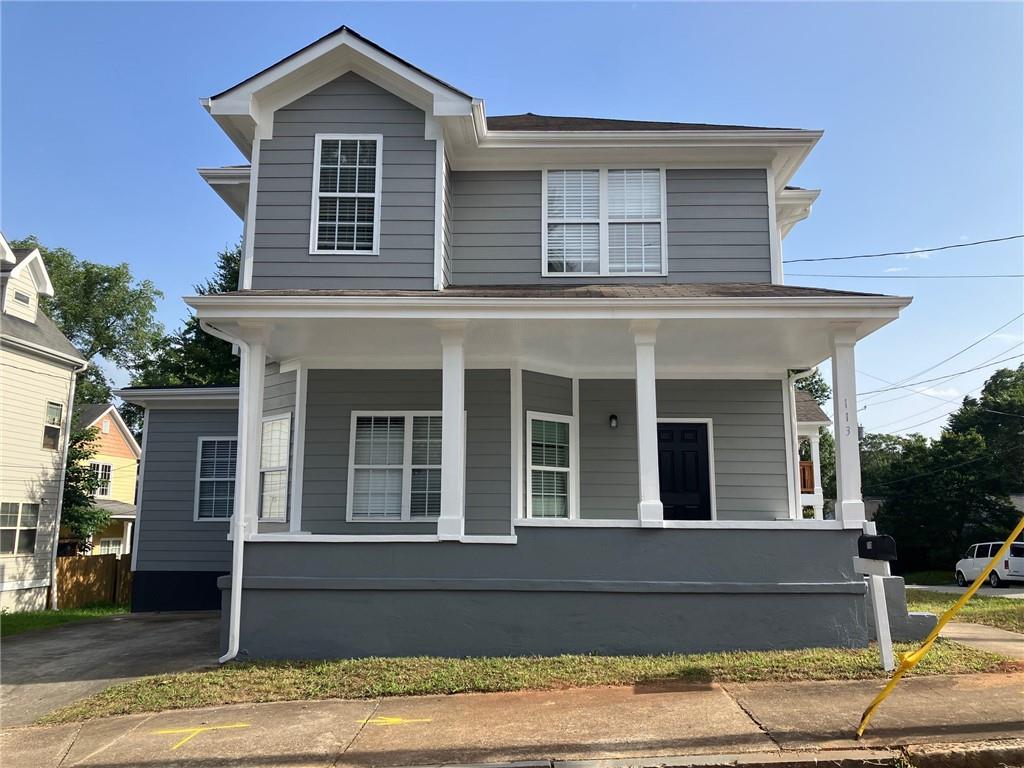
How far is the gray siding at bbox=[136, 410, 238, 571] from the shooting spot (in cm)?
1370

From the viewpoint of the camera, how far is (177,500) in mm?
13844

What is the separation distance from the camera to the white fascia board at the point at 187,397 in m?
13.8

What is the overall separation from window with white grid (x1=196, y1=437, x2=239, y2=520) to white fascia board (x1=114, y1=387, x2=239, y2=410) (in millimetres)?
643

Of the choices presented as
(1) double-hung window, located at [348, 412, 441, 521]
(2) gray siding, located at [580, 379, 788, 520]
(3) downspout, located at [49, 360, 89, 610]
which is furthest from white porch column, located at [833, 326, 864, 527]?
(3) downspout, located at [49, 360, 89, 610]

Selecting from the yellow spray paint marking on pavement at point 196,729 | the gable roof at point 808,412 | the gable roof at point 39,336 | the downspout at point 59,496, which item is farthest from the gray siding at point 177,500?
the gable roof at point 808,412

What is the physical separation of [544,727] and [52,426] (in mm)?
17504

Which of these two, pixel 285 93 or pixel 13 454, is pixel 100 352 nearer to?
pixel 13 454

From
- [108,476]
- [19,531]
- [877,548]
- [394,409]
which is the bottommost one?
[19,531]

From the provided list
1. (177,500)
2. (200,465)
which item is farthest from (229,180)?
(177,500)

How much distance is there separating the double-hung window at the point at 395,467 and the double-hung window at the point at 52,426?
12.6 meters

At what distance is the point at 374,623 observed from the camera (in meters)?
7.64

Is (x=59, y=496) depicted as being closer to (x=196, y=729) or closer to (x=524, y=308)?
(x=196, y=729)

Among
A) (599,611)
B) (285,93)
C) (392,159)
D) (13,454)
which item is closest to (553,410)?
(599,611)

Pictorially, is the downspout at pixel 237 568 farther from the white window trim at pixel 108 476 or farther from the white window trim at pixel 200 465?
the white window trim at pixel 108 476
